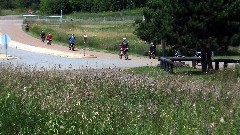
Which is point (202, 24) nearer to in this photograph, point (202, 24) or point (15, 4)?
point (202, 24)

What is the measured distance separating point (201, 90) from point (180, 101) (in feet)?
3.04

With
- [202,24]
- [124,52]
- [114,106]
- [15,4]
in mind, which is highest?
[15,4]

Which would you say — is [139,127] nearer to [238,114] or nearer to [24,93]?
[238,114]

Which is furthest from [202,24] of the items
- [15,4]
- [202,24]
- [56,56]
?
[15,4]

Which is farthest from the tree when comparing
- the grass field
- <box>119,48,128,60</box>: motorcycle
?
the grass field

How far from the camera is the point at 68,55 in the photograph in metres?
40.8

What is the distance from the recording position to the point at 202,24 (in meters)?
26.1

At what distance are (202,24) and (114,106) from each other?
749 inches

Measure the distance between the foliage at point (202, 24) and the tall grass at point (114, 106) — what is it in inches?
645

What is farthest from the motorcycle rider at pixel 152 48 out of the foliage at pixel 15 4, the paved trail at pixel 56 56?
the foliage at pixel 15 4

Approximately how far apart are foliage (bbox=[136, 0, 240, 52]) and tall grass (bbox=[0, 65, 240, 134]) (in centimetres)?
1638

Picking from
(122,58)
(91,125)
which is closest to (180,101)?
(91,125)

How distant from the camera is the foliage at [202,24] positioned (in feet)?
86.2

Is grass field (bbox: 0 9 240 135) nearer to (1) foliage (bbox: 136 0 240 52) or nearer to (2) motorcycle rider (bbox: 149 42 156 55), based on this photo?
(1) foliage (bbox: 136 0 240 52)
